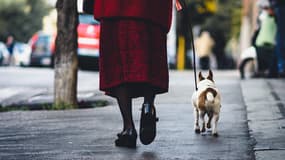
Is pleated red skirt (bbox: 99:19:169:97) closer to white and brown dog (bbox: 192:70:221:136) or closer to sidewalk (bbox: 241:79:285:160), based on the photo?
white and brown dog (bbox: 192:70:221:136)

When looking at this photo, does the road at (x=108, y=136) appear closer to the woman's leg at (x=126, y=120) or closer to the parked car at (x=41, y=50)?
the woman's leg at (x=126, y=120)

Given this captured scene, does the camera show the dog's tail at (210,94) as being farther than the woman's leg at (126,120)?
Yes

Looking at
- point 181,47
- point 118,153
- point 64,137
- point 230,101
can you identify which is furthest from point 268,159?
point 181,47

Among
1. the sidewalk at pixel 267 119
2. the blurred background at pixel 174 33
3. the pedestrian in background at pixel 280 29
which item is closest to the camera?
the sidewalk at pixel 267 119

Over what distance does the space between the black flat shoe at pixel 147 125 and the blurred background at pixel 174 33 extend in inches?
40.3

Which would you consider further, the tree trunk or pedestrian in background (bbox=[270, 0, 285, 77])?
pedestrian in background (bbox=[270, 0, 285, 77])

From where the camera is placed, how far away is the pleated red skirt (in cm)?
585

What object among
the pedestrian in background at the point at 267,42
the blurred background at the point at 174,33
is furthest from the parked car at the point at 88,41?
the pedestrian in background at the point at 267,42

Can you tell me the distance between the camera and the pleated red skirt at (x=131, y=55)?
19.2 feet

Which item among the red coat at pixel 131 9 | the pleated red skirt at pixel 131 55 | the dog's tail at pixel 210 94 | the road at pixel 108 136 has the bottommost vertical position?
the road at pixel 108 136

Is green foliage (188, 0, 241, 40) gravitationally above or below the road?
above

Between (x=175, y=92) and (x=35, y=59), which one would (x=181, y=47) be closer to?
(x=35, y=59)

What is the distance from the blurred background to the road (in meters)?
1.05

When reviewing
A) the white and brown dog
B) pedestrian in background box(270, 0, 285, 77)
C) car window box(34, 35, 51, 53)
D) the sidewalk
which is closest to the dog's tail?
the white and brown dog
